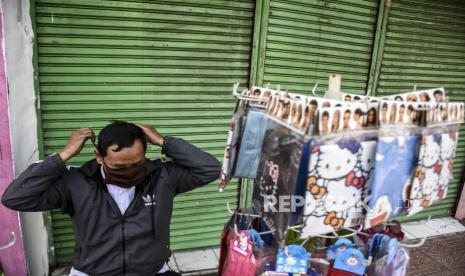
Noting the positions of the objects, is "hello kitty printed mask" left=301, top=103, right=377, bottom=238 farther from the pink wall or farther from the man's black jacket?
the pink wall

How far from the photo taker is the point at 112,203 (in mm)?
2225

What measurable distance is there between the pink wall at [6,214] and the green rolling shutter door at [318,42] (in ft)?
7.75

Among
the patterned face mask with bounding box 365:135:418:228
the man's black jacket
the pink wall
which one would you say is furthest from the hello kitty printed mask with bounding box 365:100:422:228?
the pink wall

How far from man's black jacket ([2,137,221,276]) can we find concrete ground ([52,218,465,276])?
131 centimetres

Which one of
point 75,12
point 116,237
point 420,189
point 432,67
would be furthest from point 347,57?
point 116,237

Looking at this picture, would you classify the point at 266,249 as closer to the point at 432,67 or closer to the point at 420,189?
the point at 420,189

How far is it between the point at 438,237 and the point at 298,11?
3590 millimetres

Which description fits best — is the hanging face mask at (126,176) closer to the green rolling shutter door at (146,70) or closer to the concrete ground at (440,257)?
the green rolling shutter door at (146,70)

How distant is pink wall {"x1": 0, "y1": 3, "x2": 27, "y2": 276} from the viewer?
8.34 feet

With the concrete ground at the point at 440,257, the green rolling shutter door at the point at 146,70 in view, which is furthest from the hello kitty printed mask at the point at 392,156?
the concrete ground at the point at 440,257

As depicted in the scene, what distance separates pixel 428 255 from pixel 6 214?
4526 mm

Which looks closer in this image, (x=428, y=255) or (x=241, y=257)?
(x=241, y=257)

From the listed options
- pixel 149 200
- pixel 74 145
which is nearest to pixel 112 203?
pixel 149 200

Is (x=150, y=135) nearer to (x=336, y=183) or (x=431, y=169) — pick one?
(x=336, y=183)
